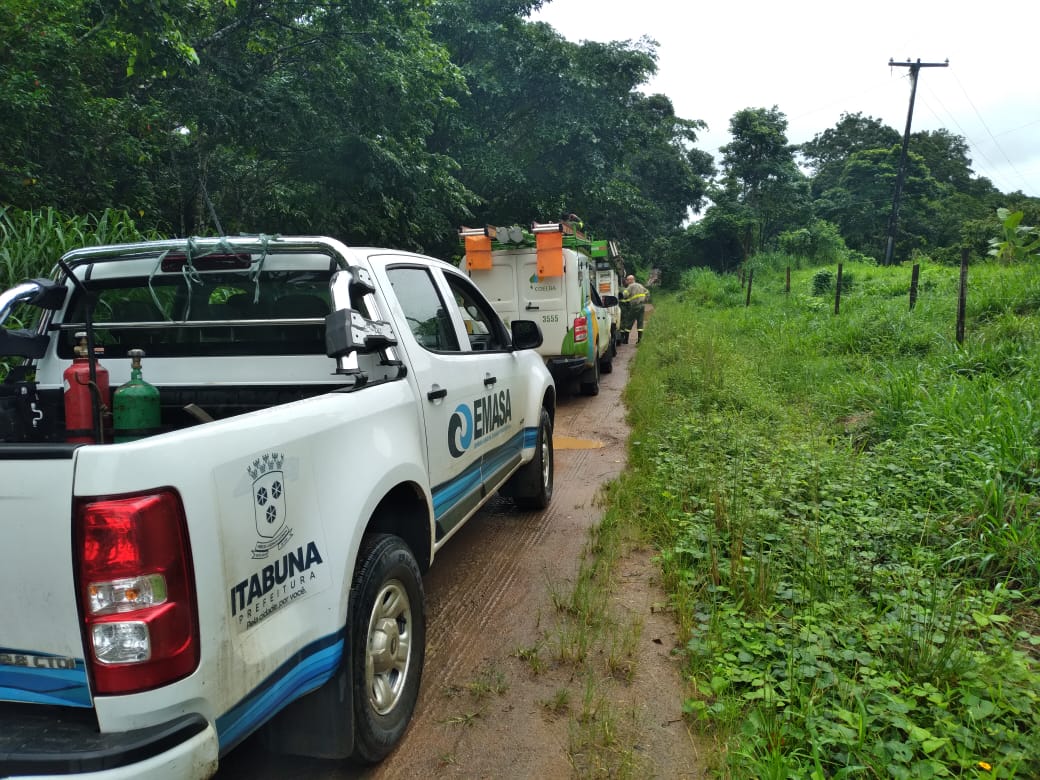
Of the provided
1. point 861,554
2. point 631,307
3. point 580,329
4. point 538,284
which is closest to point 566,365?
point 580,329

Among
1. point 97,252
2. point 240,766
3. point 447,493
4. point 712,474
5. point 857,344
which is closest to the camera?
point 240,766

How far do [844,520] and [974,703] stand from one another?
1.78 metres

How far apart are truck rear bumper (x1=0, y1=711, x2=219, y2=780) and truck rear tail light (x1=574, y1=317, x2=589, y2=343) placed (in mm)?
8283

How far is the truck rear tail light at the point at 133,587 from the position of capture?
1511 millimetres

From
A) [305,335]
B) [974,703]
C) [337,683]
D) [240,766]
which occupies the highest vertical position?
[305,335]

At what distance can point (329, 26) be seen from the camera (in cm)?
912

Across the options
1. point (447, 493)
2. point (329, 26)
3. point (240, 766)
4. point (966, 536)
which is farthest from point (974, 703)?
point (329, 26)

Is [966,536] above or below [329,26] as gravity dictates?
below

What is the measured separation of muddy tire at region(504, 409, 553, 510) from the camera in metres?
5.15

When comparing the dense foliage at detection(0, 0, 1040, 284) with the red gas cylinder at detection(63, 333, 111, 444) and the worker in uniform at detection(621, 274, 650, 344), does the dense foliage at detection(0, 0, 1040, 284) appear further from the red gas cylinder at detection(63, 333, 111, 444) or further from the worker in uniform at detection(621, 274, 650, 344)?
the worker in uniform at detection(621, 274, 650, 344)

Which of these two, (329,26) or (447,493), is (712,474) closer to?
(447,493)

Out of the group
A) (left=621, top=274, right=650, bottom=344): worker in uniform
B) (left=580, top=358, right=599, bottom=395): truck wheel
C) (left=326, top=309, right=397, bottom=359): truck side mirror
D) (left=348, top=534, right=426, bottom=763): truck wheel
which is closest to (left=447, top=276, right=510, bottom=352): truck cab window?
(left=326, top=309, right=397, bottom=359): truck side mirror

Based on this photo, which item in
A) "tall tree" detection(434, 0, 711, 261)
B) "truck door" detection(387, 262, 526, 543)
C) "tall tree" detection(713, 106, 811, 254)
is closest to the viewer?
"truck door" detection(387, 262, 526, 543)

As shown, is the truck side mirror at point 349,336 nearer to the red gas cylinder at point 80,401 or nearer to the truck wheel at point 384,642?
the truck wheel at point 384,642
